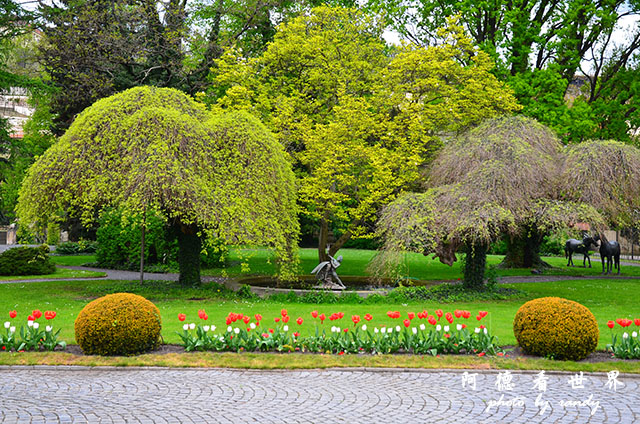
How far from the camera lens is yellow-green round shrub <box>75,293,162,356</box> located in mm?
9039

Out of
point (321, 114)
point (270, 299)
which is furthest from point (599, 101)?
point (270, 299)

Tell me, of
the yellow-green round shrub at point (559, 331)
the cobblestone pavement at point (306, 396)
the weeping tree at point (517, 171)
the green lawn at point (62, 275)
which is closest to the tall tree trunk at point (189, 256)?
the green lawn at point (62, 275)

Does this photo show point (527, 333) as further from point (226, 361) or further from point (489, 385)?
point (226, 361)

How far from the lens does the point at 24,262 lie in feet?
78.5

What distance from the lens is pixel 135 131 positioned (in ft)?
52.2

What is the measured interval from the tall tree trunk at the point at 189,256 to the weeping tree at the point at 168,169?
3.96ft

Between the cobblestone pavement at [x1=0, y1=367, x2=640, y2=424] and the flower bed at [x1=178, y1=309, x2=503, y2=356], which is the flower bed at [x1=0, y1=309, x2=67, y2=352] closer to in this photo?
the cobblestone pavement at [x1=0, y1=367, x2=640, y2=424]

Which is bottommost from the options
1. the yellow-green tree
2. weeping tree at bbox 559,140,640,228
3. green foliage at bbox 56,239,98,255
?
green foliage at bbox 56,239,98,255

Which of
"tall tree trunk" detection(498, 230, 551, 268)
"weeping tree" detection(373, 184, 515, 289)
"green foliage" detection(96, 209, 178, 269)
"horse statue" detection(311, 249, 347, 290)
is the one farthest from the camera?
"tall tree trunk" detection(498, 230, 551, 268)

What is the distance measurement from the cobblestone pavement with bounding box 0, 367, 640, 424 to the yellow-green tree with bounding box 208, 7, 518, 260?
40.2ft

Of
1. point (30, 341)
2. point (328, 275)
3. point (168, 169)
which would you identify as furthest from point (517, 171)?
point (30, 341)

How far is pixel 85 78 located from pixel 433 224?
55.6ft

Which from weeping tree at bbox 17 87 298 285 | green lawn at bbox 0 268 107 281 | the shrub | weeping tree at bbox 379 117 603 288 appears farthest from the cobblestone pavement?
the shrub

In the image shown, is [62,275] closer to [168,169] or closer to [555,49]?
[168,169]
